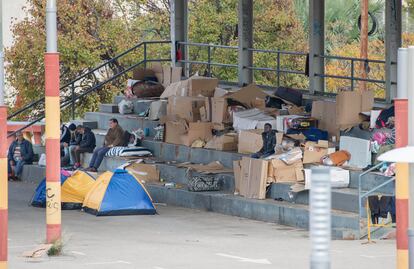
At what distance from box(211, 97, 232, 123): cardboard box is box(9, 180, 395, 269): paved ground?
13.3 ft

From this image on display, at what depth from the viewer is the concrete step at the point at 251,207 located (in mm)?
21719

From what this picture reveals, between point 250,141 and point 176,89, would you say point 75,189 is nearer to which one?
point 250,141

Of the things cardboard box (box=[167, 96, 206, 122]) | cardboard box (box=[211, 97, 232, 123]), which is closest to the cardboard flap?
cardboard box (box=[211, 97, 232, 123])

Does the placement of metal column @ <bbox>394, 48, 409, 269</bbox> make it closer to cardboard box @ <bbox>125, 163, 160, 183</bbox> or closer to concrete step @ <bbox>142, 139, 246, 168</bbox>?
concrete step @ <bbox>142, 139, 246, 168</bbox>

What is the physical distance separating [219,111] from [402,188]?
18.6m

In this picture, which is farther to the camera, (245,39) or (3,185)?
(245,39)

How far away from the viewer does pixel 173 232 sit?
22.1 metres

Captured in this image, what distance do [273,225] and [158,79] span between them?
13238 millimetres

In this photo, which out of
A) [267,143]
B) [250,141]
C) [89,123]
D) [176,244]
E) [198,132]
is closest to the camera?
[176,244]

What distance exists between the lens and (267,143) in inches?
1033

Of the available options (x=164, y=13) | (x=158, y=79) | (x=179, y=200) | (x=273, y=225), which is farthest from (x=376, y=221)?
(x=164, y=13)

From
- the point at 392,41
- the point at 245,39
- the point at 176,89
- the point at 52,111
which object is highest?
the point at 245,39

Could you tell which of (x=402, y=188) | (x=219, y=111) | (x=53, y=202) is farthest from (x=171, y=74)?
(x=402, y=188)

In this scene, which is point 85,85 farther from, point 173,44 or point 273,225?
point 273,225
